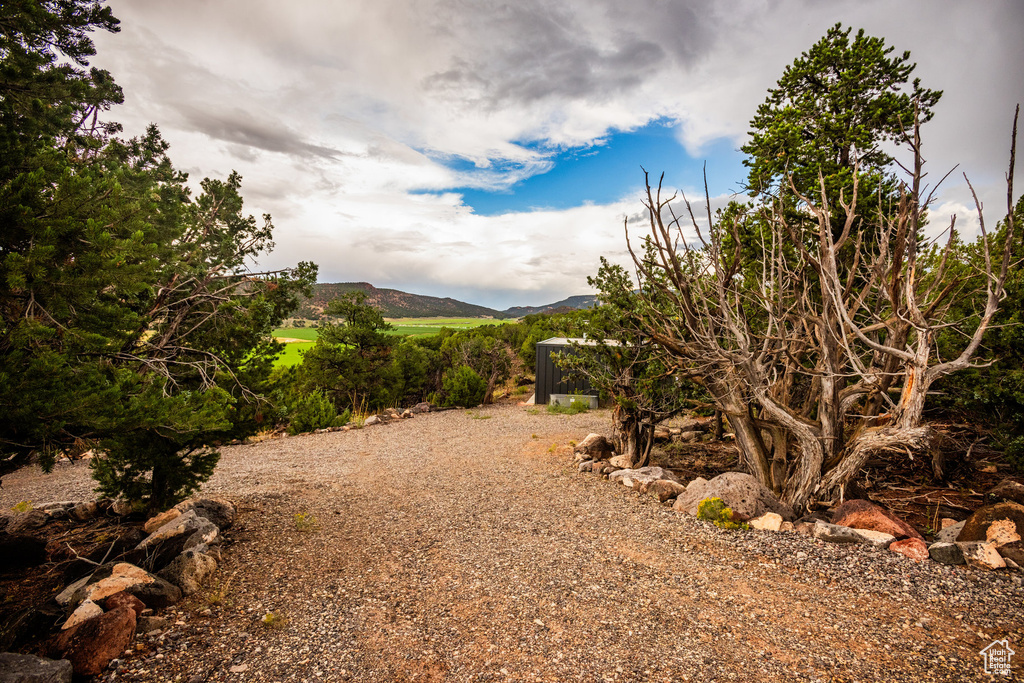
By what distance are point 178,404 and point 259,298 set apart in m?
1.87

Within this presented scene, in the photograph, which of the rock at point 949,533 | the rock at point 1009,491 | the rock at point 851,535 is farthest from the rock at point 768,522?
the rock at point 1009,491

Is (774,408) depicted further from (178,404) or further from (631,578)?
(178,404)

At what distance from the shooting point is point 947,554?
12.0ft

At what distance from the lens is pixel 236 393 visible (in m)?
4.45

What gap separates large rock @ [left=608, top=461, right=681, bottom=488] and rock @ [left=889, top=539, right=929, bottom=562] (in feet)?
7.51

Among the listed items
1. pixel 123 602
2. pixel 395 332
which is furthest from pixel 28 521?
pixel 395 332

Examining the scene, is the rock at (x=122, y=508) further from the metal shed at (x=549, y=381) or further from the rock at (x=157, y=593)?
the metal shed at (x=549, y=381)

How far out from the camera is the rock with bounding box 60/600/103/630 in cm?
260

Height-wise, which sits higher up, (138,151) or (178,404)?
(138,151)

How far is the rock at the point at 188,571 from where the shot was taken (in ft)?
10.8

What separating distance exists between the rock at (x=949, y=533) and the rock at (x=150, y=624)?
6.17 meters

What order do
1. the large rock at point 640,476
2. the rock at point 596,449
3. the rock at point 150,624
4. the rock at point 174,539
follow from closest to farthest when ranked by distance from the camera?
the rock at point 150,624, the rock at point 174,539, the large rock at point 640,476, the rock at point 596,449

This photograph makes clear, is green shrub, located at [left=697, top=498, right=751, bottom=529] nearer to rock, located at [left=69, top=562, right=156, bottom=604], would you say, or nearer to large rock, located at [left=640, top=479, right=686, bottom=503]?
large rock, located at [left=640, top=479, right=686, bottom=503]

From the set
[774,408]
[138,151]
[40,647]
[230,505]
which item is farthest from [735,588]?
[138,151]
